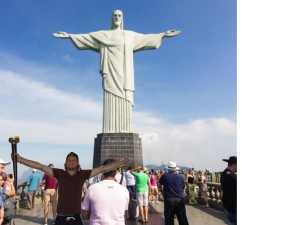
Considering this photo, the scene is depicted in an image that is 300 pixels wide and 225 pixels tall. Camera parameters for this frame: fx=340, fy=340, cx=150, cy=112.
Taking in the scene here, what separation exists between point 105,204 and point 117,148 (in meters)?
14.2

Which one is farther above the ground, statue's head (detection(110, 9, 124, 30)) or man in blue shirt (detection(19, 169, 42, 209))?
statue's head (detection(110, 9, 124, 30))

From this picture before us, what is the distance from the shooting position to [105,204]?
11.2 ft

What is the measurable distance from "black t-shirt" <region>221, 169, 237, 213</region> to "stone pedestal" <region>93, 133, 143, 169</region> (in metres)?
12.5

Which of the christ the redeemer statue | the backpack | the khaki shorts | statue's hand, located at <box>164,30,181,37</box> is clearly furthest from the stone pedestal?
the backpack

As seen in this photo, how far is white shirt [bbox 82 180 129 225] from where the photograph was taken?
341 cm

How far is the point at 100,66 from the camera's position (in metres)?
18.4

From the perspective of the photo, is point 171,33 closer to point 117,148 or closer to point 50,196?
point 117,148

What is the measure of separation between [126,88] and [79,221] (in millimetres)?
14407

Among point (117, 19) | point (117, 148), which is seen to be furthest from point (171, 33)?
point (117, 148)

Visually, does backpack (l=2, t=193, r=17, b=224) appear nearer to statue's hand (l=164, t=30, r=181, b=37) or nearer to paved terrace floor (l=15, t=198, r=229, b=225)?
paved terrace floor (l=15, t=198, r=229, b=225)
